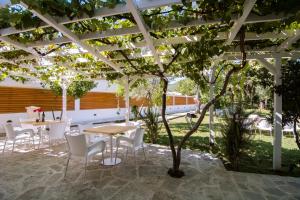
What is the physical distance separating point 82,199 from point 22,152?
147 inches

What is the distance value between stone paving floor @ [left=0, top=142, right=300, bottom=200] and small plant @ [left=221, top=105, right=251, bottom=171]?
0.44 m

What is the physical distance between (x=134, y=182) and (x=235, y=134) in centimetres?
235

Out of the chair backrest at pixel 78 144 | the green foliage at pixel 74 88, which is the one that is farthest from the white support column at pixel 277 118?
the green foliage at pixel 74 88

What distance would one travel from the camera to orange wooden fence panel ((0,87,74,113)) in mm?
10195

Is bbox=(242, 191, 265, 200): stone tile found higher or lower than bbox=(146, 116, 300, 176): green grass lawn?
lower

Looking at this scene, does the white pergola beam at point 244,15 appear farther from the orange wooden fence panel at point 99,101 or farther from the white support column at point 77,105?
the orange wooden fence panel at point 99,101

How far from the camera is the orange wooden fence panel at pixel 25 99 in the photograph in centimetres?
1020

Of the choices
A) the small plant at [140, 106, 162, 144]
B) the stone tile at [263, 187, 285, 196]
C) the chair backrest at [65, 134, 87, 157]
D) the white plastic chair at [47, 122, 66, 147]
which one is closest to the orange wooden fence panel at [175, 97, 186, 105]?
the small plant at [140, 106, 162, 144]

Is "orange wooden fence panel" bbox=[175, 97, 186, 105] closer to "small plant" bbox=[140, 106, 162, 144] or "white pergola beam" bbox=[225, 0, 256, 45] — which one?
"small plant" bbox=[140, 106, 162, 144]

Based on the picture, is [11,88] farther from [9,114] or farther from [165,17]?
[165,17]

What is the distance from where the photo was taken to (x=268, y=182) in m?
3.95

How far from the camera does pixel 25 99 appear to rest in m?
11.1

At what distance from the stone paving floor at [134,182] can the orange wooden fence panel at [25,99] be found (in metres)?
6.07

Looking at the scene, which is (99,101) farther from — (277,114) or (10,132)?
(277,114)
